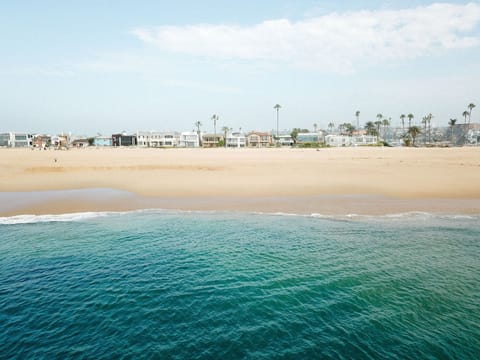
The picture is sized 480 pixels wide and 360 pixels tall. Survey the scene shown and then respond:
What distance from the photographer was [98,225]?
638 inches

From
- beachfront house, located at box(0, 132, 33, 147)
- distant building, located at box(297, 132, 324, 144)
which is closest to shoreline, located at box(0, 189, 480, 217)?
distant building, located at box(297, 132, 324, 144)

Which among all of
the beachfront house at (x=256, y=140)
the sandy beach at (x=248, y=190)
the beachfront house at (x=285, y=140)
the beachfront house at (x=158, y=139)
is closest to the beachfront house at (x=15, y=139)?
the beachfront house at (x=158, y=139)

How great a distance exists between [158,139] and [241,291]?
144201 mm

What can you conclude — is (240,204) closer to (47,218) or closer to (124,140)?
(47,218)

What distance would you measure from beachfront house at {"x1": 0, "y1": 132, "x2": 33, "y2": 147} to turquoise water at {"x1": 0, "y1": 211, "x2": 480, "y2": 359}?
16272cm

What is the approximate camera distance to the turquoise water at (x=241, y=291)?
Result: 23.6 feet

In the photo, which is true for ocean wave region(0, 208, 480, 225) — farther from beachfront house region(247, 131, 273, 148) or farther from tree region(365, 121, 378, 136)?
tree region(365, 121, 378, 136)

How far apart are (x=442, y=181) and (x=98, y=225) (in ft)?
85.2

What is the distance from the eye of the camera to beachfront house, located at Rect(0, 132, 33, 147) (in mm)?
147750

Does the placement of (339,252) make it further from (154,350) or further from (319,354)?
(154,350)

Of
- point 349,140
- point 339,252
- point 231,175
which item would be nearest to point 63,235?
point 339,252

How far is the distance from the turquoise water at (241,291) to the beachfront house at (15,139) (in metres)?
163

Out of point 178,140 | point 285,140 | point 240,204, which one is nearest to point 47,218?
point 240,204

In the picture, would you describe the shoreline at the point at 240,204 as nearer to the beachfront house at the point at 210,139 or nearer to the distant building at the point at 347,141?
the distant building at the point at 347,141
